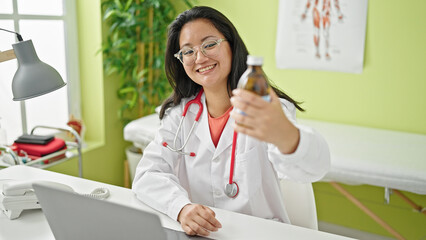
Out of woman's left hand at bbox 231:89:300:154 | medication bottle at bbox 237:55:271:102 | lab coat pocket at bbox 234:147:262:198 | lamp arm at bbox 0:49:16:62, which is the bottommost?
lab coat pocket at bbox 234:147:262:198

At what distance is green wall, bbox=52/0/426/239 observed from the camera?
2619 millimetres

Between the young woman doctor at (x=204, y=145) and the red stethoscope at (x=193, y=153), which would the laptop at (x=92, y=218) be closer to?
the young woman doctor at (x=204, y=145)

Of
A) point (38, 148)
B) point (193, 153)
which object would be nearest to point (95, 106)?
point (38, 148)

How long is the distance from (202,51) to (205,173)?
44 centimetres

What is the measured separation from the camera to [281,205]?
1467mm

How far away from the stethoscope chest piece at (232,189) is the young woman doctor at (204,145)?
2 centimetres

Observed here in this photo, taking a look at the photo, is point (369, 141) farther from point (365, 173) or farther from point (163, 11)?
point (163, 11)

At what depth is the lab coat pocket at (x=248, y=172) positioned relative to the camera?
1442mm

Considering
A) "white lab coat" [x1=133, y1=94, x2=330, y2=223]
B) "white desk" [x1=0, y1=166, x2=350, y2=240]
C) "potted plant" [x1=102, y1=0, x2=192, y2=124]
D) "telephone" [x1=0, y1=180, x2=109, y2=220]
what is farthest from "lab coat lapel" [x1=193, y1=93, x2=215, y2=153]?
"potted plant" [x1=102, y1=0, x2=192, y2=124]

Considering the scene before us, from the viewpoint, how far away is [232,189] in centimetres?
145

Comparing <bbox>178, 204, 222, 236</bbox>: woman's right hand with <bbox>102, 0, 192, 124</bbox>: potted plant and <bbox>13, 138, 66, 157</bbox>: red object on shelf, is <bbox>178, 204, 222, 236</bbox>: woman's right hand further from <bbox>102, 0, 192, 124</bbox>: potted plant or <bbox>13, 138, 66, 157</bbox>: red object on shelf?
<bbox>102, 0, 192, 124</bbox>: potted plant

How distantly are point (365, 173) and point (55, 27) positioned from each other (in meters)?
2.19

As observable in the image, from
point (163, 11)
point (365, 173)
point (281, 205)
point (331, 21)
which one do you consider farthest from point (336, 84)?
point (281, 205)

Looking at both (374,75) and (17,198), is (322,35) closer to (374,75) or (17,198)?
(374,75)
